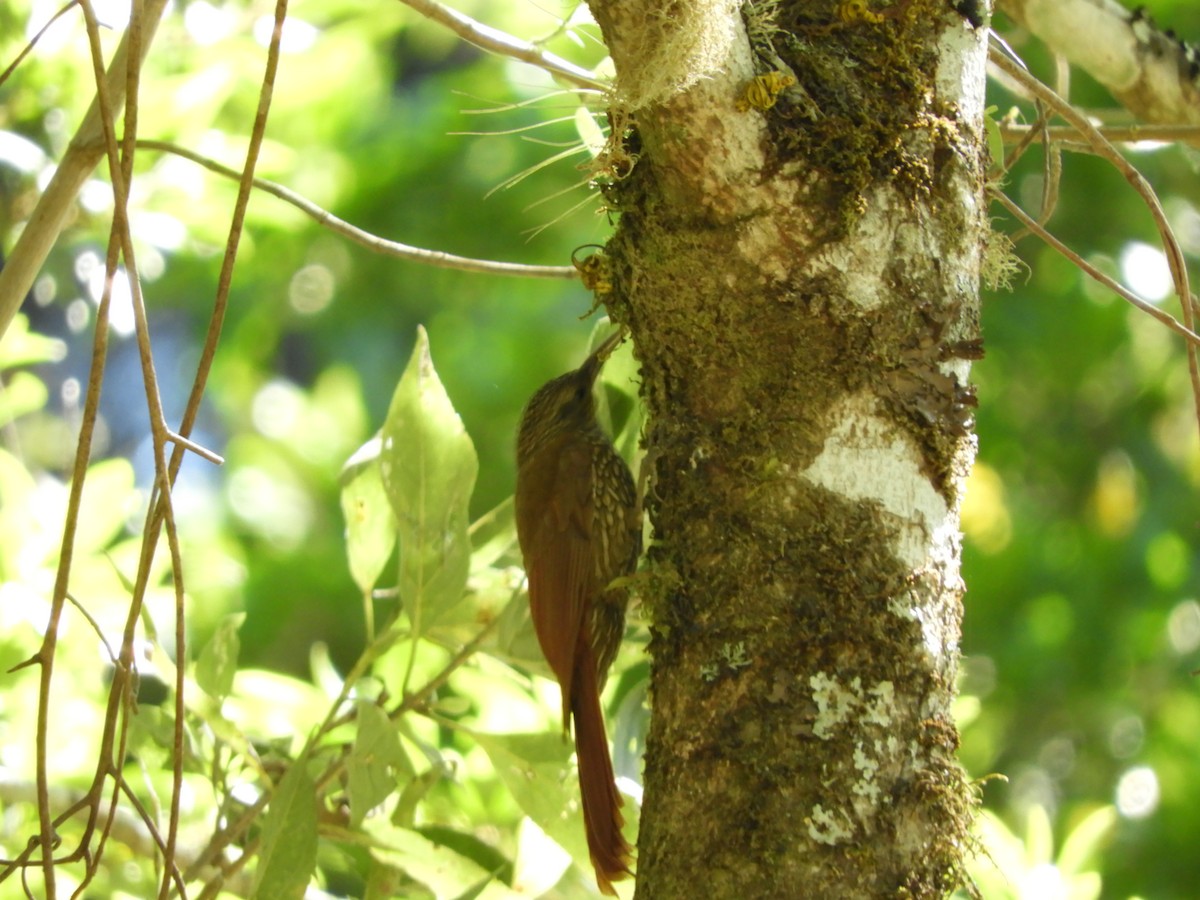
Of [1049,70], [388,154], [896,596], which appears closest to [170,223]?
[896,596]

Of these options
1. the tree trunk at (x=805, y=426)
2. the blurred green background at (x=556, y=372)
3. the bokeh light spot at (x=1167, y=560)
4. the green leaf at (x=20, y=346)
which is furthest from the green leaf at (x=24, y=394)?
the bokeh light spot at (x=1167, y=560)

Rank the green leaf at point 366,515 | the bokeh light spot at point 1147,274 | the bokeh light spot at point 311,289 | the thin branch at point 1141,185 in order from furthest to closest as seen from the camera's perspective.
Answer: the bokeh light spot at point 311,289 < the bokeh light spot at point 1147,274 < the green leaf at point 366,515 < the thin branch at point 1141,185

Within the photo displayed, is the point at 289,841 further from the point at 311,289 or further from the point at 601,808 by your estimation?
the point at 311,289

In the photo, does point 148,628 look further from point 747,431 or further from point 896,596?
point 896,596

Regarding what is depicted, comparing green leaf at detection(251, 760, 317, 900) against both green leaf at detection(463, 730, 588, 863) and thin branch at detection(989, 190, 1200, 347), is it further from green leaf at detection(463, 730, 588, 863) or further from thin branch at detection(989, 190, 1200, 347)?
thin branch at detection(989, 190, 1200, 347)

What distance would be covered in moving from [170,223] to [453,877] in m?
1.84

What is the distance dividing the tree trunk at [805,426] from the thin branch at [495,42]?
0.35 m

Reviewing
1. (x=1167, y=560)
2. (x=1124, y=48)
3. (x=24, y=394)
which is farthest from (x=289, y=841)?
(x=1167, y=560)

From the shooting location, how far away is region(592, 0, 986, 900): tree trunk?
4.67ft

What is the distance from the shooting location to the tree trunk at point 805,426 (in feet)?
4.67

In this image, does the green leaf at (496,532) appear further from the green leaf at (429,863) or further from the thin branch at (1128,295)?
the thin branch at (1128,295)

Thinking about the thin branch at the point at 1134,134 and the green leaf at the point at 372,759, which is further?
the thin branch at the point at 1134,134

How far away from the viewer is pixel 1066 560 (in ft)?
18.5

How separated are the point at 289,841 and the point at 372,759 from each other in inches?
6.9
